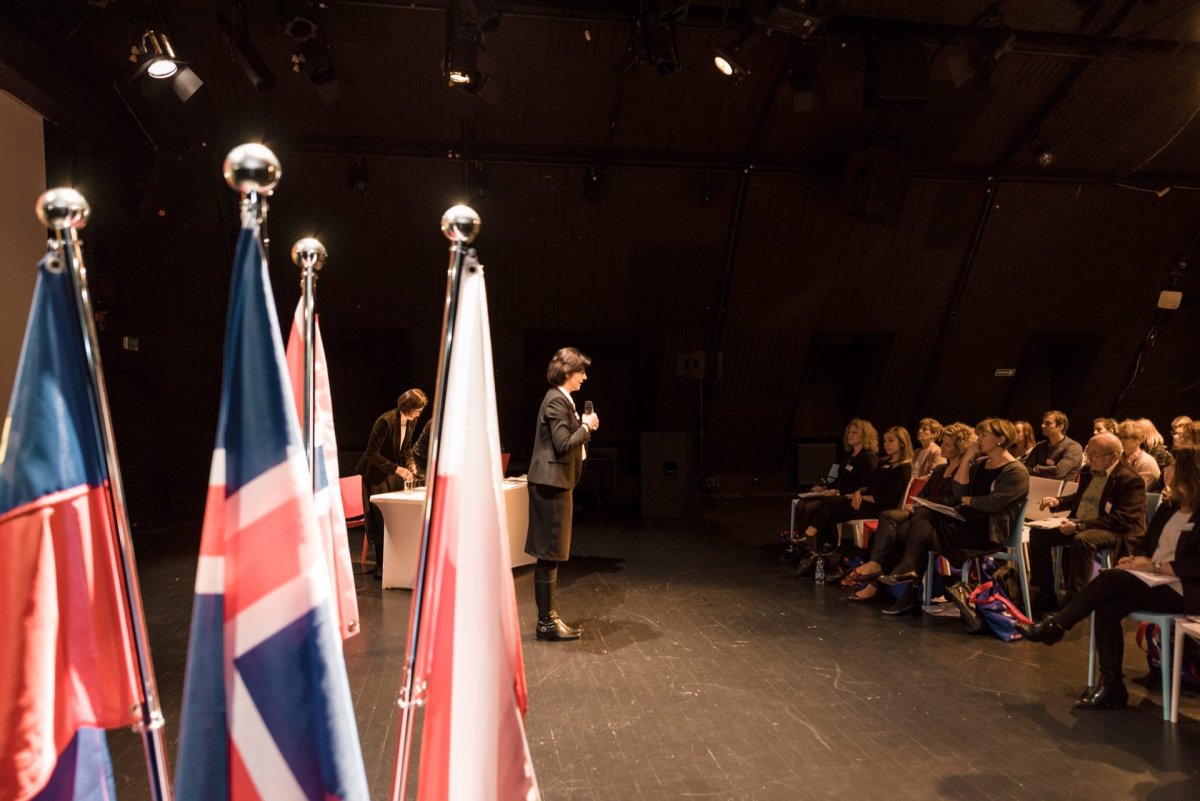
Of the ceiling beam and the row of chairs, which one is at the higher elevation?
the ceiling beam

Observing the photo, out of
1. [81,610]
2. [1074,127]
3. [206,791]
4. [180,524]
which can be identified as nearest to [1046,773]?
[206,791]

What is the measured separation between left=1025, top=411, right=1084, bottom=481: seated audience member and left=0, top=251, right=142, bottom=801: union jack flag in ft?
21.6

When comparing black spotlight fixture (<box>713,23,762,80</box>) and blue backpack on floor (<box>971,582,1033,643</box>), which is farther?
black spotlight fixture (<box>713,23,762,80</box>)

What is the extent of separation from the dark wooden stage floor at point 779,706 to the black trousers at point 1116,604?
23 cm

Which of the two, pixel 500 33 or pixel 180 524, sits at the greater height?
pixel 500 33

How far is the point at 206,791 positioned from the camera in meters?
1.24

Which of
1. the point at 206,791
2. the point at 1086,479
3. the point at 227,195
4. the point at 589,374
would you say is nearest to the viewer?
the point at 206,791

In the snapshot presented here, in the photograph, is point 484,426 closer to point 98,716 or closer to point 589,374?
point 98,716

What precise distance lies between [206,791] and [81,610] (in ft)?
1.16

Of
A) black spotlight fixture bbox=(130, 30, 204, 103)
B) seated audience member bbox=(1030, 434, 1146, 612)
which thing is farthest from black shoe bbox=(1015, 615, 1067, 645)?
black spotlight fixture bbox=(130, 30, 204, 103)

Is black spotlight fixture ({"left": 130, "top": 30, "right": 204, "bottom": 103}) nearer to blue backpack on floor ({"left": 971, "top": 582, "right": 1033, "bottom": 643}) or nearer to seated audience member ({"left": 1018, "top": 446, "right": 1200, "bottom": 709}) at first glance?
blue backpack on floor ({"left": 971, "top": 582, "right": 1033, "bottom": 643})

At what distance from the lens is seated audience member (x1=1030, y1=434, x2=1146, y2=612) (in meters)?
4.66

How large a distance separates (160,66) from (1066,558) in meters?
6.95

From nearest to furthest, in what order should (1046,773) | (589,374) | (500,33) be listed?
(1046,773) → (500,33) → (589,374)
